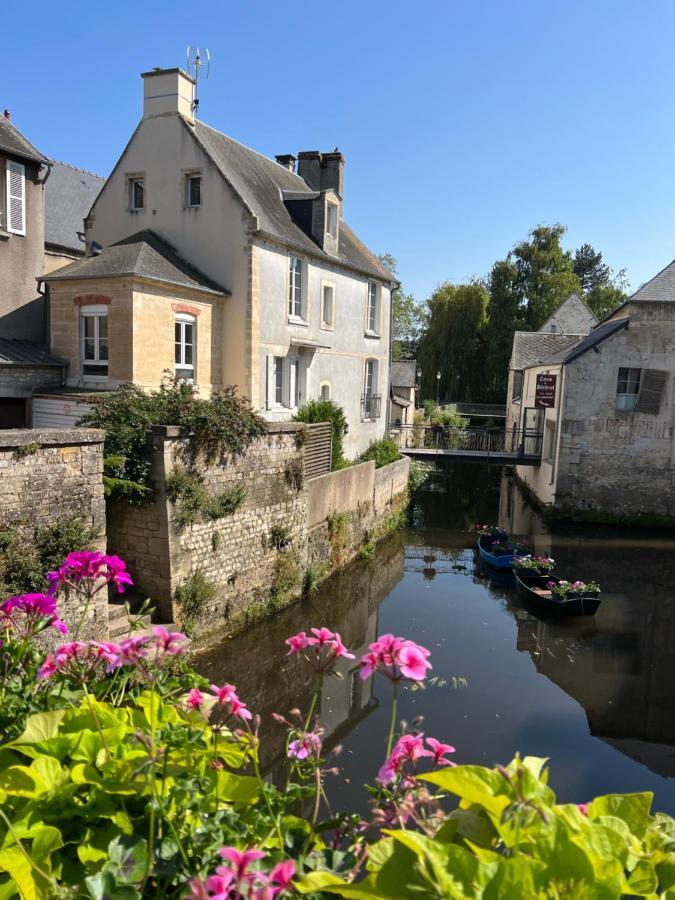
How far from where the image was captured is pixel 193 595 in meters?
11.0

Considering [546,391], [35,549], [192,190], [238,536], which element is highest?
[192,190]

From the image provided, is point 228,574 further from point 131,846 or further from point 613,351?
point 613,351

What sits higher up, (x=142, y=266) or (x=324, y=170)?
(x=324, y=170)

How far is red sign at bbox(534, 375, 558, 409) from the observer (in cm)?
2395

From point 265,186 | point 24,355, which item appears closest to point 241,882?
point 24,355

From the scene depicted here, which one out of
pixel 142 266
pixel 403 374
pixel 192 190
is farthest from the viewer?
pixel 403 374

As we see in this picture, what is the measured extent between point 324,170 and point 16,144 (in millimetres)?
10939

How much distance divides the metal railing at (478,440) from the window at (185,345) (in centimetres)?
1239

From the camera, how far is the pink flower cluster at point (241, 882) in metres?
1.41

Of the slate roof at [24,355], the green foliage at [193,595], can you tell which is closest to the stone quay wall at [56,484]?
the green foliage at [193,595]

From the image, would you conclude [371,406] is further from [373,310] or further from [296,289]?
[296,289]

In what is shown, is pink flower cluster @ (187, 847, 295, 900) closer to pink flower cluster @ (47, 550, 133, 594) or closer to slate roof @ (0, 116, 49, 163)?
pink flower cluster @ (47, 550, 133, 594)

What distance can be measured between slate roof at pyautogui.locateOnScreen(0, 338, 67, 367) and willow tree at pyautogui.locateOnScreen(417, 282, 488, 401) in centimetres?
3272

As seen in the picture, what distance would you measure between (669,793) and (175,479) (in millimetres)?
8133
